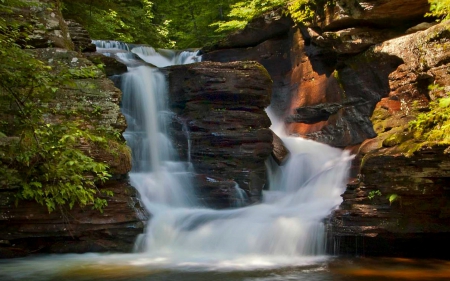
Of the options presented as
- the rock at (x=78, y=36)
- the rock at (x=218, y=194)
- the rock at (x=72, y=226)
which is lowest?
the rock at (x=72, y=226)

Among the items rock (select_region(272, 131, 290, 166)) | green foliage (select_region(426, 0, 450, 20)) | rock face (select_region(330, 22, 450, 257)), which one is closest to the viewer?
rock face (select_region(330, 22, 450, 257))

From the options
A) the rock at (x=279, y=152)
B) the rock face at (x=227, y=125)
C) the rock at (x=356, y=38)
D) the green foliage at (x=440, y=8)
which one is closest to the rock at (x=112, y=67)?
the rock face at (x=227, y=125)

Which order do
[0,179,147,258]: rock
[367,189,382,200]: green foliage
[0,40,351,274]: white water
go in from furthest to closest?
[367,189,382,200]: green foliage, [0,40,351,274]: white water, [0,179,147,258]: rock

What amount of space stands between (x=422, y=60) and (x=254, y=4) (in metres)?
8.51

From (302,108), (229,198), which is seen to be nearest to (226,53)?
(302,108)

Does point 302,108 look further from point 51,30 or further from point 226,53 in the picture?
point 51,30

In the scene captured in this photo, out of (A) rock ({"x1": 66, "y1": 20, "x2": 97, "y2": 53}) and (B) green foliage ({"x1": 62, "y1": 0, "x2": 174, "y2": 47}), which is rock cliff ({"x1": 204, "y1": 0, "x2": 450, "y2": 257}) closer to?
(B) green foliage ({"x1": 62, "y1": 0, "x2": 174, "y2": 47})

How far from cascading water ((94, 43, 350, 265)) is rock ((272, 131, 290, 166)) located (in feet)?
0.65

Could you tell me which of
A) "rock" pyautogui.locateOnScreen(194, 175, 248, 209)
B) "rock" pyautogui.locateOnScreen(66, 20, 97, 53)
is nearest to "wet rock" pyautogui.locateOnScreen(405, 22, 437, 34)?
"rock" pyautogui.locateOnScreen(194, 175, 248, 209)

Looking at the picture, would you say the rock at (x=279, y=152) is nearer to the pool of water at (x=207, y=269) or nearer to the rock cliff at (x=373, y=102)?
the rock cliff at (x=373, y=102)

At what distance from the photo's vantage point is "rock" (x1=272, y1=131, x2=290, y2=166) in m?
12.7

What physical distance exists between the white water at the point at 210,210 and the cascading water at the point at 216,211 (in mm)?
16

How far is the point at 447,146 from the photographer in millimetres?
7520

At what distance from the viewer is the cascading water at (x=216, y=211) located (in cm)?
852
